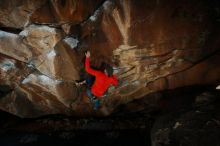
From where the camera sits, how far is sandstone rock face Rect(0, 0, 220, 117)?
21.6 ft

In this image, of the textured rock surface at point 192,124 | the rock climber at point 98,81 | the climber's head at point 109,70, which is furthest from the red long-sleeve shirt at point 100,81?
the textured rock surface at point 192,124

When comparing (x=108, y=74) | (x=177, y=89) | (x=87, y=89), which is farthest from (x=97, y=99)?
(x=177, y=89)

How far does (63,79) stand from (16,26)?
75.0 inches

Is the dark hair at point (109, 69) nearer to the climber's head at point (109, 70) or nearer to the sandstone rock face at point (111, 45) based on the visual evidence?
the climber's head at point (109, 70)

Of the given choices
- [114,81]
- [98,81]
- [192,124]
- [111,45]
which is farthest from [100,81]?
[192,124]

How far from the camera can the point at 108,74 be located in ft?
24.0

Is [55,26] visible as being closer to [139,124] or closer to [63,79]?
[63,79]

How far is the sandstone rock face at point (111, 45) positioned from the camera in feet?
21.6

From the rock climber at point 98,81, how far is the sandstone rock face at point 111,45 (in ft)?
0.89

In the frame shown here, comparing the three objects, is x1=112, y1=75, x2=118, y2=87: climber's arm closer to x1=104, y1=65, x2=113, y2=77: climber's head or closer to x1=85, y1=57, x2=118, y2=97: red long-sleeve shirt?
x1=85, y1=57, x2=118, y2=97: red long-sleeve shirt

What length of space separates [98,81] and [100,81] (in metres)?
0.06

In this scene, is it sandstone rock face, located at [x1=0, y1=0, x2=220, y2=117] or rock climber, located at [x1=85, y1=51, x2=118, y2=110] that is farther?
rock climber, located at [x1=85, y1=51, x2=118, y2=110]

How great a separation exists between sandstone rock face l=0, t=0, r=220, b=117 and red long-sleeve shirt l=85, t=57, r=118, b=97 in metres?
0.34

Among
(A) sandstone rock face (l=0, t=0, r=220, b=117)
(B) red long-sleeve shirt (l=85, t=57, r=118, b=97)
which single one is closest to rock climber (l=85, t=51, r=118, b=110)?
(B) red long-sleeve shirt (l=85, t=57, r=118, b=97)
